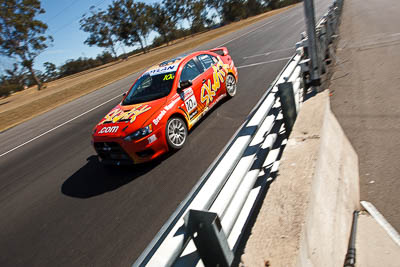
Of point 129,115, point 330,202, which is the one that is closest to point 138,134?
point 129,115

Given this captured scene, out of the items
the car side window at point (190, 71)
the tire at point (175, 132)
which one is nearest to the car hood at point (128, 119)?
the tire at point (175, 132)

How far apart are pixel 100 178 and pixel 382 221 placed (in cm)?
471

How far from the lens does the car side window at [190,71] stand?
662 cm

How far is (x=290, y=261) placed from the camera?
1646mm

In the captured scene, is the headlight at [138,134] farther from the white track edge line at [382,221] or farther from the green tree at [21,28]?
the green tree at [21,28]

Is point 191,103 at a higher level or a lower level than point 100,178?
higher

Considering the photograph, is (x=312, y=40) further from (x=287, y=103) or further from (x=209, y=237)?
(x=209, y=237)

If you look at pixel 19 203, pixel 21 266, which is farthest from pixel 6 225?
pixel 21 266

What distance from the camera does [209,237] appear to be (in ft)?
5.68

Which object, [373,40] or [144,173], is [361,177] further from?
[373,40]

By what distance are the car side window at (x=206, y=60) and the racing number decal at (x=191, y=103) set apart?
1290 mm

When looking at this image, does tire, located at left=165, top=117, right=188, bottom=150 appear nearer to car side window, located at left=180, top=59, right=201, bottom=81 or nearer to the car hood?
the car hood

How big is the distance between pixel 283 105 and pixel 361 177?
53.6 inches

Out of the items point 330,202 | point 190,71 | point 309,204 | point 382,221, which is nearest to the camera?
point 309,204
